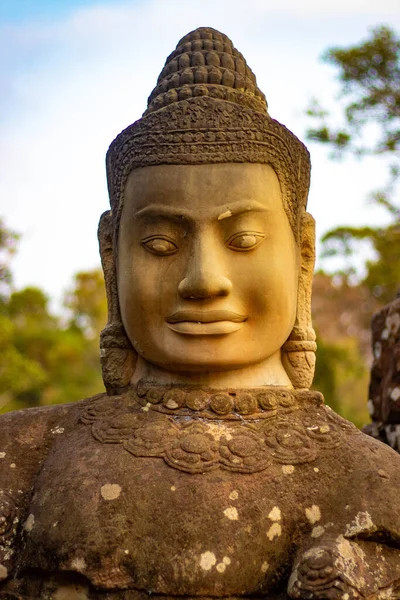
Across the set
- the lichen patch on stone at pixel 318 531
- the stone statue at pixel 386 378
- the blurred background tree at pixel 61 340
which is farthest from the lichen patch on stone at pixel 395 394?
the blurred background tree at pixel 61 340

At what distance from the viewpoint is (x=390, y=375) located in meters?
4.27

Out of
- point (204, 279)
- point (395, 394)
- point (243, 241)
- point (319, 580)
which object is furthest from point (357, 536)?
point (395, 394)

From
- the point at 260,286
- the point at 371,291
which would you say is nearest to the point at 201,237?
the point at 260,286

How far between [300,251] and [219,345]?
0.76m

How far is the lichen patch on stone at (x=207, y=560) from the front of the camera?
96.2 inches

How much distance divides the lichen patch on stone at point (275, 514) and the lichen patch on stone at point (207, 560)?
0.27m

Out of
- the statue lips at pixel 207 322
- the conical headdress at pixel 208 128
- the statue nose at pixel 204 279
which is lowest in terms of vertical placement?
the statue lips at pixel 207 322

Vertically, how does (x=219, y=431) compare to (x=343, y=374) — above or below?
above

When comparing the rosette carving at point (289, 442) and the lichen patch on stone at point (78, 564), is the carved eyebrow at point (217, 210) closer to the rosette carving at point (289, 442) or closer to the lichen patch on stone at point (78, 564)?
the rosette carving at point (289, 442)

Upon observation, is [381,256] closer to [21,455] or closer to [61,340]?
[21,455]

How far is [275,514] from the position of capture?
2566 mm

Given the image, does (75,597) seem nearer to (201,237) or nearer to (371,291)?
(201,237)

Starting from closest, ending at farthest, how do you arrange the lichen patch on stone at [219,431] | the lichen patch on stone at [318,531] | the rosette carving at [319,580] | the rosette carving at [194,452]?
the rosette carving at [319,580] → the lichen patch on stone at [318,531] → the rosette carving at [194,452] → the lichen patch on stone at [219,431]

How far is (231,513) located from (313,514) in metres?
0.34
